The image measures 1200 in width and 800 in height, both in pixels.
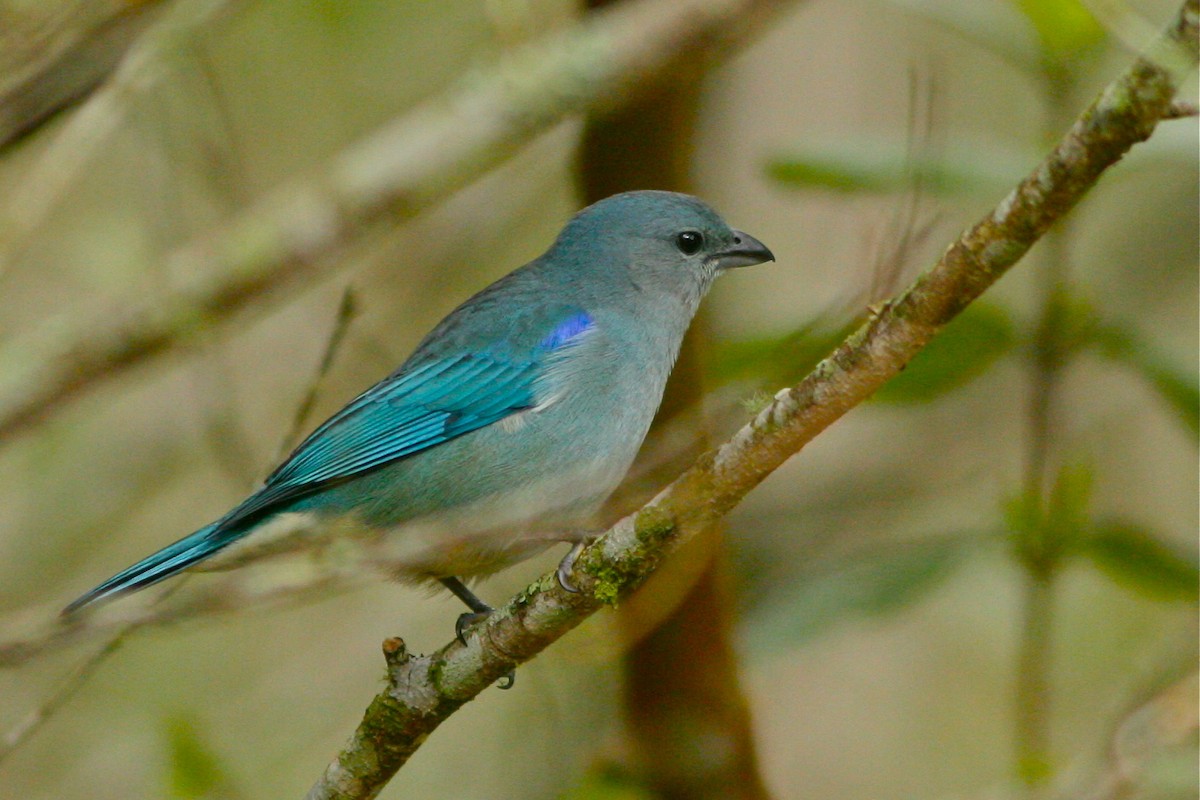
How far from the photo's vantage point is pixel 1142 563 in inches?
175

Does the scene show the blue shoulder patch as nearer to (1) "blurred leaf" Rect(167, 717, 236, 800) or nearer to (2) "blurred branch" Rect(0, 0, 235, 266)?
(2) "blurred branch" Rect(0, 0, 235, 266)

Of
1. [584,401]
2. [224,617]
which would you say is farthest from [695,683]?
[224,617]

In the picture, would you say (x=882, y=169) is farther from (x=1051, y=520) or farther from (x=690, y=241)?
(x=1051, y=520)

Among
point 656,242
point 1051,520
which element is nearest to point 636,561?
point 1051,520

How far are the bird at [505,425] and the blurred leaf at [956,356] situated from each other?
72cm

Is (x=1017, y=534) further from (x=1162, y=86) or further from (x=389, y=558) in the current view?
(x=1162, y=86)

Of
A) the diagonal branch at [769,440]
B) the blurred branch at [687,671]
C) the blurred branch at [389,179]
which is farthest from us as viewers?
the blurred branch at [687,671]

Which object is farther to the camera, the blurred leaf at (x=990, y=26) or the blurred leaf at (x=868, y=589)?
the blurred leaf at (x=990, y=26)

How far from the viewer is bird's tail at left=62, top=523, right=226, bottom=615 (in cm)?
402

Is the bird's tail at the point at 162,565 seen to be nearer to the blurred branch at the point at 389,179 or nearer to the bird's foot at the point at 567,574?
the blurred branch at the point at 389,179

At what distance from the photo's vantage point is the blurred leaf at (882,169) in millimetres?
4477

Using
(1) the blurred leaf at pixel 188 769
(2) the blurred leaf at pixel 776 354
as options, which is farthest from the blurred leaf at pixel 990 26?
(1) the blurred leaf at pixel 188 769

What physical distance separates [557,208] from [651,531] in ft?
15.6

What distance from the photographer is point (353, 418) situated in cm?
469
